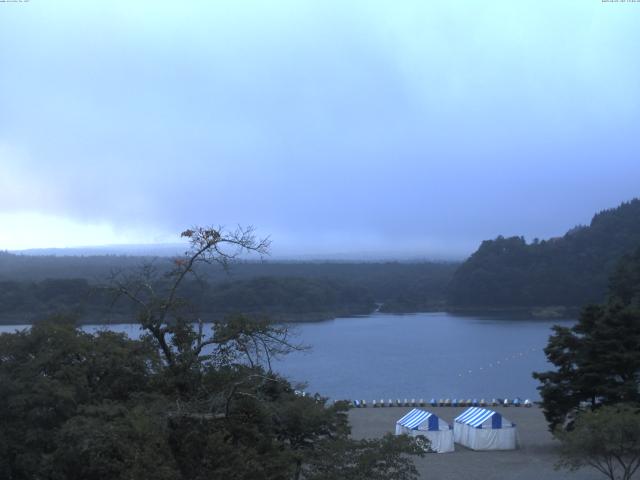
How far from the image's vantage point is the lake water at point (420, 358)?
31.0 m

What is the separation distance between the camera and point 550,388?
1567cm

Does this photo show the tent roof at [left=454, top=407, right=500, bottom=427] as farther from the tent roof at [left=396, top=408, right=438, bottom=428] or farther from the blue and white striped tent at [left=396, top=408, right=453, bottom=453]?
the tent roof at [left=396, top=408, right=438, bottom=428]

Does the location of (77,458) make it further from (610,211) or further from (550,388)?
(610,211)

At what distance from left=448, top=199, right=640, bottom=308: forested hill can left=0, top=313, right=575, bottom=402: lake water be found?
7.97 m

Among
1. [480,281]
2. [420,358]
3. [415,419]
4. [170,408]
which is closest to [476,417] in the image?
[415,419]

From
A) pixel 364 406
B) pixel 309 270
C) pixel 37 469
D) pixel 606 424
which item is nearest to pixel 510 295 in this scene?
pixel 309 270

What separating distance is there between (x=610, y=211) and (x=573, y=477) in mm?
72365

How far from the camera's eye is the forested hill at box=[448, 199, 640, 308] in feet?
223

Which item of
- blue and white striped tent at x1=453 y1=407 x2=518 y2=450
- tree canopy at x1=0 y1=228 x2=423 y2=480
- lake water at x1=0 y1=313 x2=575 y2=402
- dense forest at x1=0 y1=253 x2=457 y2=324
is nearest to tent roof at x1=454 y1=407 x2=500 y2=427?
blue and white striped tent at x1=453 y1=407 x2=518 y2=450

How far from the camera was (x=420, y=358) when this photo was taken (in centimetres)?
4172

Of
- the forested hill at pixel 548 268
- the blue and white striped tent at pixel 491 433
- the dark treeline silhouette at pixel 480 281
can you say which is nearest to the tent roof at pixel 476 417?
the blue and white striped tent at pixel 491 433

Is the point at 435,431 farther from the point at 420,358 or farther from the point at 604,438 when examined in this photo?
the point at 420,358

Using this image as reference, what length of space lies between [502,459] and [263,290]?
4330 centimetres

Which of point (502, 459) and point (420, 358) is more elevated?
point (502, 459)
